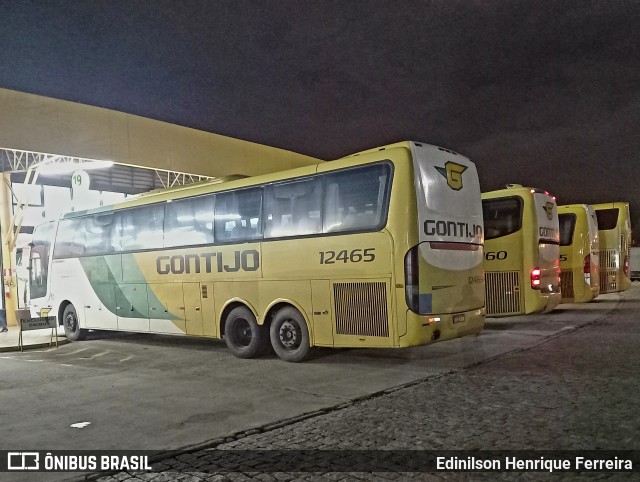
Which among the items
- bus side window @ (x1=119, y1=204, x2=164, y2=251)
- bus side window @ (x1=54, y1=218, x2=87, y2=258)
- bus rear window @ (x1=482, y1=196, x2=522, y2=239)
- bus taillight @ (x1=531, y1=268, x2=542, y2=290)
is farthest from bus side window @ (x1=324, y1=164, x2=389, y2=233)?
bus side window @ (x1=54, y1=218, x2=87, y2=258)

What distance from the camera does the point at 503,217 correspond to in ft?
49.1

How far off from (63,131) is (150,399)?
10.5m

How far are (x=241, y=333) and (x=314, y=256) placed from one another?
102 inches

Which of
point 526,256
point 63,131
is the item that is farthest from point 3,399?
point 526,256

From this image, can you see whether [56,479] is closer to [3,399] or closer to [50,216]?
[3,399]

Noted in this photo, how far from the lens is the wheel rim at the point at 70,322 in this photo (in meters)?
15.1

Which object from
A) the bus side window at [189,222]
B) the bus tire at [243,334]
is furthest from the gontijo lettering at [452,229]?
the bus side window at [189,222]

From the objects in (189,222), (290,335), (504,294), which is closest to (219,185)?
(189,222)

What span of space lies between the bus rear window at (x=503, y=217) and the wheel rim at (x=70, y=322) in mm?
10994

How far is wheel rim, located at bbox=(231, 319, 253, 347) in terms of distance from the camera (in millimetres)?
11023

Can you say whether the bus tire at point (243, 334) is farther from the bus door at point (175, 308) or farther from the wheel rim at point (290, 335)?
the bus door at point (175, 308)

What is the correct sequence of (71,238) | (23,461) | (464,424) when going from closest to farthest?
(23,461), (464,424), (71,238)

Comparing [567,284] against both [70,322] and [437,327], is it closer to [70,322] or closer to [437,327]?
[437,327]

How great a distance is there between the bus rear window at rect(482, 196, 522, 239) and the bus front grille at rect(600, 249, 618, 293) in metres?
9.29
